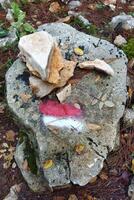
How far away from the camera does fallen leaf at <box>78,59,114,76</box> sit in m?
3.72

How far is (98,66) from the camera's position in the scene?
372cm

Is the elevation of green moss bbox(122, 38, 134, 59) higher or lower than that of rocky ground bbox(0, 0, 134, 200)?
higher

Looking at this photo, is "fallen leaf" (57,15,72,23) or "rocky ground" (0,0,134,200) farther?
"fallen leaf" (57,15,72,23)

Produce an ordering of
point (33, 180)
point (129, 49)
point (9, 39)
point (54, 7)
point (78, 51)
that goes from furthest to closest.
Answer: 1. point (54, 7)
2. point (9, 39)
3. point (129, 49)
4. point (78, 51)
5. point (33, 180)

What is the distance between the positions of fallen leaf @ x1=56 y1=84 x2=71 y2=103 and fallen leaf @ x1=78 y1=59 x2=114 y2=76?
0.85 ft

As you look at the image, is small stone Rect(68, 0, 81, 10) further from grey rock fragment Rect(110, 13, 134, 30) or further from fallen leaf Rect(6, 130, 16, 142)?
fallen leaf Rect(6, 130, 16, 142)

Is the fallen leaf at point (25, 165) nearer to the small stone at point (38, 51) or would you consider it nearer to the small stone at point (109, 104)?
the small stone at point (38, 51)

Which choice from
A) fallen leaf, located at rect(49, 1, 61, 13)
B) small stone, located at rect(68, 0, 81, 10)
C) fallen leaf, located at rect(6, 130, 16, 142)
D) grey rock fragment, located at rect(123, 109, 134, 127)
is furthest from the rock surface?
grey rock fragment, located at rect(123, 109, 134, 127)

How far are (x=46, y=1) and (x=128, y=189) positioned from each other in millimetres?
2437

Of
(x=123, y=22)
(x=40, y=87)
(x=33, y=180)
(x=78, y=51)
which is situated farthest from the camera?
(x=123, y=22)

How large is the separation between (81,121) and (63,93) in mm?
281

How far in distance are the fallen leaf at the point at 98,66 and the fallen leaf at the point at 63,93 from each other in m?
0.26

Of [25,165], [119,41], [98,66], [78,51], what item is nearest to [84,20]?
[119,41]

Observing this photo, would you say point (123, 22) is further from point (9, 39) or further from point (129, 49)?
point (9, 39)
